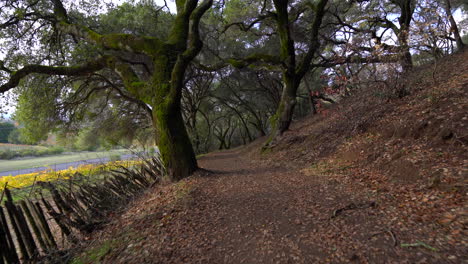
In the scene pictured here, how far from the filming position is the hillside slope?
2.39m

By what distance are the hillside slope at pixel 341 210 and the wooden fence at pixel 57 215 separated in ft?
1.84

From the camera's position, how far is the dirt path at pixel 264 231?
2398 millimetres

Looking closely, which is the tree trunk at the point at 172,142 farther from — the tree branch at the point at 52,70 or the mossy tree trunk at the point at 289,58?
the mossy tree trunk at the point at 289,58

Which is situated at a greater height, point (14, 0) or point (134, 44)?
point (14, 0)

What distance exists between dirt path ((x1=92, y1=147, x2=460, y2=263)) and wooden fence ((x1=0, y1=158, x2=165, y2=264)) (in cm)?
93

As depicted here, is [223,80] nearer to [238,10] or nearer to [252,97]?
[252,97]

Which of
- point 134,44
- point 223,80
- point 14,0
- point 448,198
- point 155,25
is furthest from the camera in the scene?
point 223,80

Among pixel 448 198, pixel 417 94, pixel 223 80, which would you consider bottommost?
pixel 448 198

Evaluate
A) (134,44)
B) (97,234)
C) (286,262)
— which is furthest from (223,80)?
(286,262)

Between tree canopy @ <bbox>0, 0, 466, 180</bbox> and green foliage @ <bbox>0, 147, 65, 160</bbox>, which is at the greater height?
tree canopy @ <bbox>0, 0, 466, 180</bbox>

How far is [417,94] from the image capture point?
6430 millimetres

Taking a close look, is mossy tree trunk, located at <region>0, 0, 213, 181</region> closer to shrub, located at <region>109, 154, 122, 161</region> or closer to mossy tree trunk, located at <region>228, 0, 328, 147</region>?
shrub, located at <region>109, 154, 122, 161</region>

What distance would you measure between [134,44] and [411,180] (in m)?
7.27

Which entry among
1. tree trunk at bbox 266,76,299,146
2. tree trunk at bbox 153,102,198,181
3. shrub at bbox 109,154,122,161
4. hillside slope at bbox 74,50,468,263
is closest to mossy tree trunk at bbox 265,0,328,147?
tree trunk at bbox 266,76,299,146
